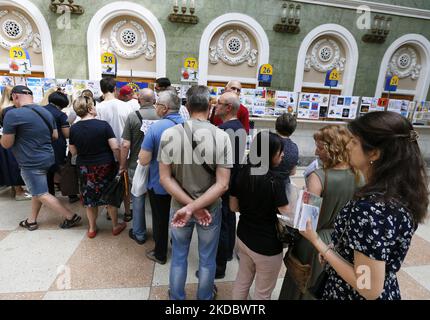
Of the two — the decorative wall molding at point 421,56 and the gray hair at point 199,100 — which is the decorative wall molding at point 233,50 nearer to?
the decorative wall molding at point 421,56

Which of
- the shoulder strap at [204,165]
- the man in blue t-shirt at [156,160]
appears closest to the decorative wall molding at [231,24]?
the man in blue t-shirt at [156,160]

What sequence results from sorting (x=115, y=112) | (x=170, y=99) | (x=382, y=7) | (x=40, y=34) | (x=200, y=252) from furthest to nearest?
1. (x=382, y=7)
2. (x=40, y=34)
3. (x=115, y=112)
4. (x=170, y=99)
5. (x=200, y=252)

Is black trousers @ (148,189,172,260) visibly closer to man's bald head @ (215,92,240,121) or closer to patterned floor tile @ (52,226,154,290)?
patterned floor tile @ (52,226,154,290)

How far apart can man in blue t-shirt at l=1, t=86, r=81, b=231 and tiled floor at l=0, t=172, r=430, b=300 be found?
0.45 m

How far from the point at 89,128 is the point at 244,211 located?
1.75 meters

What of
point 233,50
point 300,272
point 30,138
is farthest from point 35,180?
point 233,50

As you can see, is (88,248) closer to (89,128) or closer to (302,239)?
(89,128)

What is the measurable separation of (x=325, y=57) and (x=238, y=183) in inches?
314

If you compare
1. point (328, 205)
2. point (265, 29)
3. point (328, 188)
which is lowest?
point (328, 205)

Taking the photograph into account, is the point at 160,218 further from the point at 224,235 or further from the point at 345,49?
the point at 345,49

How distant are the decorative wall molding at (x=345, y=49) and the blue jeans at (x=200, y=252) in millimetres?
6984

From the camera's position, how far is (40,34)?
252 inches

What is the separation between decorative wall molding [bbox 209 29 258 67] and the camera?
7250 millimetres

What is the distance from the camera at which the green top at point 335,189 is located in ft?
4.63
